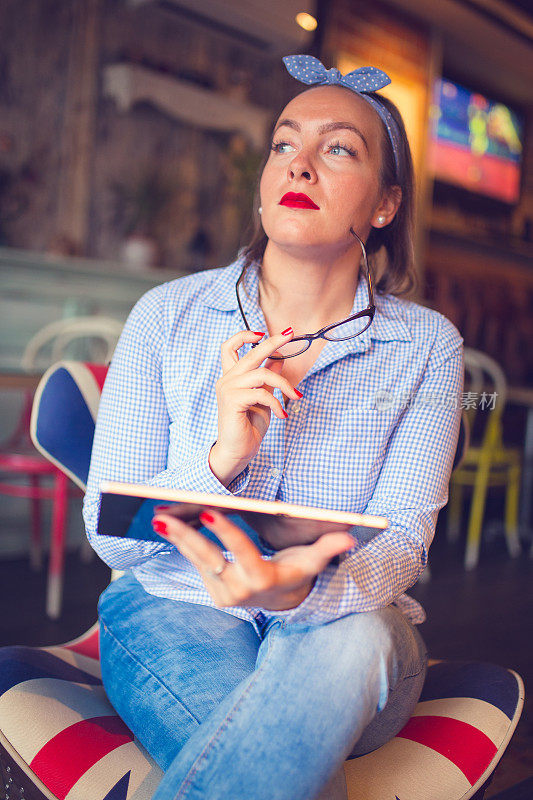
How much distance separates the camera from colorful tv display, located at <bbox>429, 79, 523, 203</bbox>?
515 centimetres

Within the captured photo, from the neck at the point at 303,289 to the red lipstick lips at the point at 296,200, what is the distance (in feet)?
0.26

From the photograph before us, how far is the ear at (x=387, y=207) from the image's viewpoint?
1.22m

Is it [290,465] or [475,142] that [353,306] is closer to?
[290,465]

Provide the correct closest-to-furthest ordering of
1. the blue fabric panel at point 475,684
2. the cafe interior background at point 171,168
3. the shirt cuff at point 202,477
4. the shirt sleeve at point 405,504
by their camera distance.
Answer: the shirt sleeve at point 405,504 < the shirt cuff at point 202,477 < the blue fabric panel at point 475,684 < the cafe interior background at point 171,168

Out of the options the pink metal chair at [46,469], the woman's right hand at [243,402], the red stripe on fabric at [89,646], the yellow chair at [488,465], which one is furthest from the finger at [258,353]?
the yellow chair at [488,465]

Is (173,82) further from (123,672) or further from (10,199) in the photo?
(123,672)

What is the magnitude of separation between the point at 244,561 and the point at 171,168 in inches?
150

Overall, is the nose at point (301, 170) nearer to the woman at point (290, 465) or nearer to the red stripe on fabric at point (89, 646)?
the woman at point (290, 465)

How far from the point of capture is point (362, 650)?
2.53 feet

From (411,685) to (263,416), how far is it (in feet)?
1.23

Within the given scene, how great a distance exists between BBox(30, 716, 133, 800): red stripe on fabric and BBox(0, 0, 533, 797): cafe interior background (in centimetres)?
137

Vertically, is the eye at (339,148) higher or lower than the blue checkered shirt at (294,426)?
higher

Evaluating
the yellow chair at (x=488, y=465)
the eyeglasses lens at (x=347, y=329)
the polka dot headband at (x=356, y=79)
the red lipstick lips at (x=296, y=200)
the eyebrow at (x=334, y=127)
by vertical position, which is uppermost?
the polka dot headband at (x=356, y=79)

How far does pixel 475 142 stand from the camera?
5.49 metres
